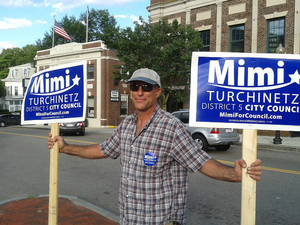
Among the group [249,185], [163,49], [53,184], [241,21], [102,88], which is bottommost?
[53,184]

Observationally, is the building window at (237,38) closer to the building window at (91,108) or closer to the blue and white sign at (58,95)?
the building window at (91,108)

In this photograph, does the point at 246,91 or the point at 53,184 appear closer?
the point at 246,91

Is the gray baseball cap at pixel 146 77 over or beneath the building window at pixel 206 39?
beneath

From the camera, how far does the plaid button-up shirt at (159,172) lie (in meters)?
2.16

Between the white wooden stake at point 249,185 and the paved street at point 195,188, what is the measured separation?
2.55 m

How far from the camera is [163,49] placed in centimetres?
1936

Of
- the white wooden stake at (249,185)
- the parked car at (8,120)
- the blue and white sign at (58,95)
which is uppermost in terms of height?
the blue and white sign at (58,95)

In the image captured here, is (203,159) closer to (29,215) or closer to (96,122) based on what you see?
(29,215)

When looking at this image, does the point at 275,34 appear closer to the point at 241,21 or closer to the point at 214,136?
the point at 241,21

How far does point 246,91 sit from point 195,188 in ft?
14.8

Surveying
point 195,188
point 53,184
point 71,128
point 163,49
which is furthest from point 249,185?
point 163,49

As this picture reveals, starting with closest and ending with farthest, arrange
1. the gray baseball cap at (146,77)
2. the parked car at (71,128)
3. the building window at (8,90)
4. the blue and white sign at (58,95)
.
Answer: the gray baseball cap at (146,77), the blue and white sign at (58,95), the parked car at (71,128), the building window at (8,90)

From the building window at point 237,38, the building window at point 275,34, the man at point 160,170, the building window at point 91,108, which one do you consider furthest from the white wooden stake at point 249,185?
the building window at point 91,108

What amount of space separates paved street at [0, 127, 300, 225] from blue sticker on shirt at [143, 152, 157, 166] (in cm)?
274
